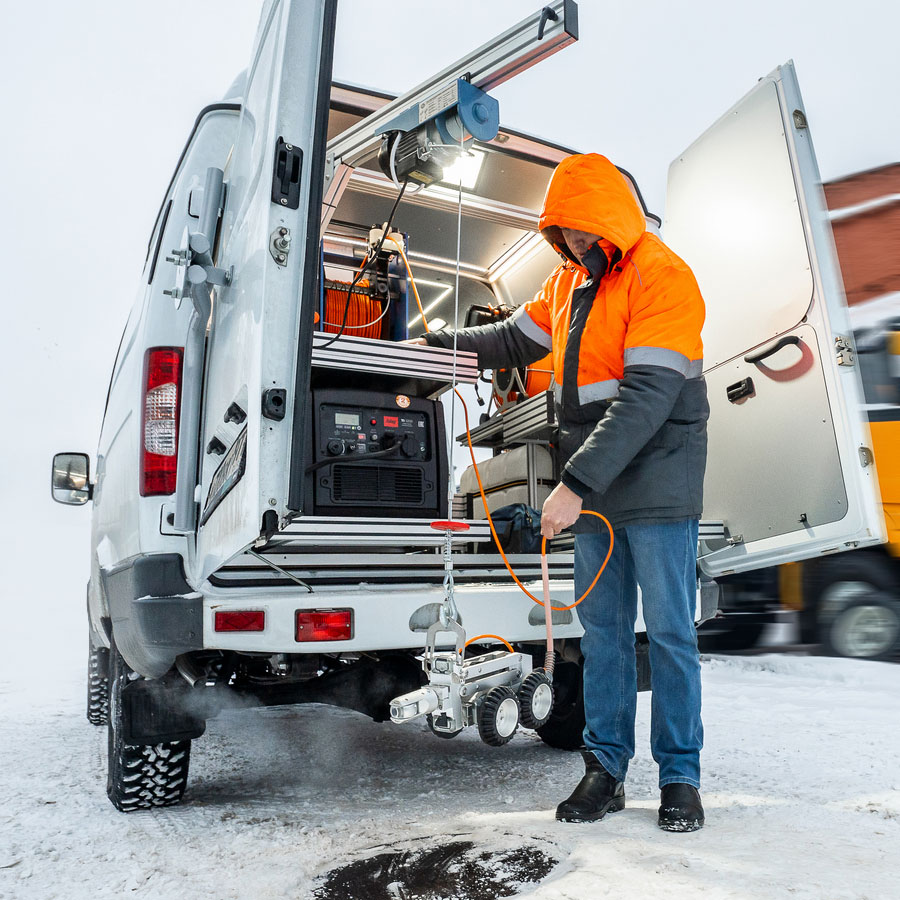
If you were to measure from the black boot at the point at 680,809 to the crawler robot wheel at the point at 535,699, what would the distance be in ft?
1.27

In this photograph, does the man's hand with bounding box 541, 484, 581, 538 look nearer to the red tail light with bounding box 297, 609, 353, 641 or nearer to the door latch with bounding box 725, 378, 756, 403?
the red tail light with bounding box 297, 609, 353, 641

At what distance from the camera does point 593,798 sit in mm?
2199

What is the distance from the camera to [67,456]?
13.5 feet

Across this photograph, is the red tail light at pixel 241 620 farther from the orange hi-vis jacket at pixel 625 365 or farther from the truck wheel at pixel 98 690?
the truck wheel at pixel 98 690

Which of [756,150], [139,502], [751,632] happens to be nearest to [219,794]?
[139,502]

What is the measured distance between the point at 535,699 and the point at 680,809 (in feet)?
1.53

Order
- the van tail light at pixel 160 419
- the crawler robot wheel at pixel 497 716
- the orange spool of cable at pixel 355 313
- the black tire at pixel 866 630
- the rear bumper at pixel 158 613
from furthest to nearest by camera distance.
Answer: the black tire at pixel 866 630
the orange spool of cable at pixel 355 313
the van tail light at pixel 160 419
the rear bumper at pixel 158 613
the crawler robot wheel at pixel 497 716

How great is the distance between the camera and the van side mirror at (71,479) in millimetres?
4043

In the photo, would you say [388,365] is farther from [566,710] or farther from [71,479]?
[71,479]

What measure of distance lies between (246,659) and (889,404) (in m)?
5.27

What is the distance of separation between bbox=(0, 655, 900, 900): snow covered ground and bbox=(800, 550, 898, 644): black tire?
5.35ft

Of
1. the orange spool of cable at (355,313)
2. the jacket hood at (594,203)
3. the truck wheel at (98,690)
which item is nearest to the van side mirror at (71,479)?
the truck wheel at (98,690)

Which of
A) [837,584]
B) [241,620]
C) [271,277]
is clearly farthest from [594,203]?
[837,584]

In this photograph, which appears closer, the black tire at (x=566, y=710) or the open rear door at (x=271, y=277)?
the open rear door at (x=271, y=277)
